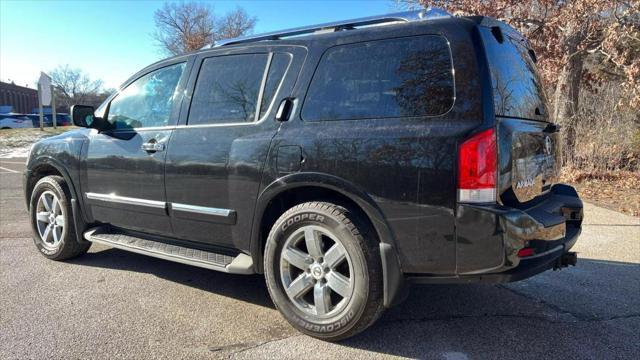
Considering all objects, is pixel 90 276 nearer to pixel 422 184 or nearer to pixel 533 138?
pixel 422 184

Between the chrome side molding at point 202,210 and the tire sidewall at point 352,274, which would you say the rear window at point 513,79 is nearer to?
the tire sidewall at point 352,274

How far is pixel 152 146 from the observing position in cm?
386

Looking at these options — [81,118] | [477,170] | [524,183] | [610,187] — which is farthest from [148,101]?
[610,187]

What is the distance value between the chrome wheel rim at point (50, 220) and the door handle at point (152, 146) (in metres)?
1.40

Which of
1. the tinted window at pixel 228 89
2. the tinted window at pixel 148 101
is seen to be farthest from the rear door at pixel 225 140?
the tinted window at pixel 148 101

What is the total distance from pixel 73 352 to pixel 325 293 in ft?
5.17

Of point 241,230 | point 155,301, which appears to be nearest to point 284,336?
point 241,230

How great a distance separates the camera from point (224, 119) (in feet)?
11.7

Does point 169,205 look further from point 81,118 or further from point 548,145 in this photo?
point 548,145

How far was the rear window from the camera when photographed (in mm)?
2738

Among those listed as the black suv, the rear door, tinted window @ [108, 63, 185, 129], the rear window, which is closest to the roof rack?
the black suv

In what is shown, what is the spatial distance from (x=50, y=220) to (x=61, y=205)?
33cm

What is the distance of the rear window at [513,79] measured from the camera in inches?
108

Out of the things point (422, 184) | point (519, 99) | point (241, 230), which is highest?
point (519, 99)
